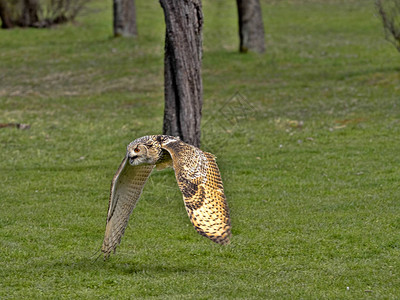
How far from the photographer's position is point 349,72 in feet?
67.2

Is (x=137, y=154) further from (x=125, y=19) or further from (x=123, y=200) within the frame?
(x=125, y=19)

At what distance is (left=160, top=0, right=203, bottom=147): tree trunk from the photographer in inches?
421

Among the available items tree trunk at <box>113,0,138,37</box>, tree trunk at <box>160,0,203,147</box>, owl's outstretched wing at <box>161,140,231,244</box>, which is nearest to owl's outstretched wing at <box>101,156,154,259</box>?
owl's outstretched wing at <box>161,140,231,244</box>

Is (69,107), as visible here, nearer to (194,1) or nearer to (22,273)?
(194,1)

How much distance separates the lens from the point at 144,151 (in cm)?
661

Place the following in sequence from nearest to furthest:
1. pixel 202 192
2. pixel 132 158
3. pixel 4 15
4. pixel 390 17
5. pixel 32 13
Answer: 1. pixel 202 192
2. pixel 132 158
3. pixel 390 17
4. pixel 4 15
5. pixel 32 13

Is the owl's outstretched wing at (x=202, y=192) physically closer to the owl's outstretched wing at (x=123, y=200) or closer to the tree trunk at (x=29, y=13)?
the owl's outstretched wing at (x=123, y=200)

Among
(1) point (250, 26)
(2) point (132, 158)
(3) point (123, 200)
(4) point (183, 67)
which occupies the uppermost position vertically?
(2) point (132, 158)

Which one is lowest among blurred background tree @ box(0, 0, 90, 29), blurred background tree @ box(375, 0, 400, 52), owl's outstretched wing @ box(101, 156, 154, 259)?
blurred background tree @ box(0, 0, 90, 29)

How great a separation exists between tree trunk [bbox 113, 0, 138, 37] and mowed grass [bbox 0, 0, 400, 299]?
1629 millimetres

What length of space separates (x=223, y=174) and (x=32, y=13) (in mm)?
20885

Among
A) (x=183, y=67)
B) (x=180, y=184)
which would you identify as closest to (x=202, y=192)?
(x=180, y=184)

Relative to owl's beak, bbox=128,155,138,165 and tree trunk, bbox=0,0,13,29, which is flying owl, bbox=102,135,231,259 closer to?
owl's beak, bbox=128,155,138,165

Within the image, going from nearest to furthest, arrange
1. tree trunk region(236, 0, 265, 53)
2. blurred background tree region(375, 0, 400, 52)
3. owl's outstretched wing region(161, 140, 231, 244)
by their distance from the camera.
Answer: owl's outstretched wing region(161, 140, 231, 244) < blurred background tree region(375, 0, 400, 52) < tree trunk region(236, 0, 265, 53)
